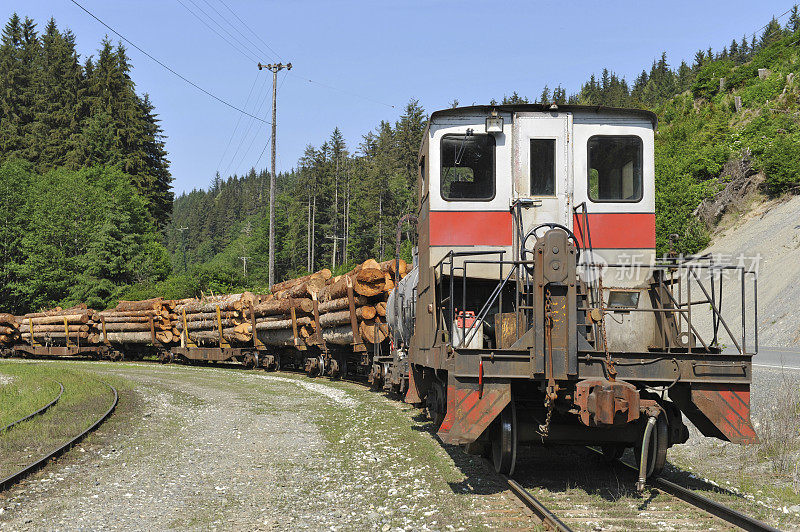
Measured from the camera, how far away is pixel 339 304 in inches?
678

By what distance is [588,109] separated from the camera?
24.6 feet

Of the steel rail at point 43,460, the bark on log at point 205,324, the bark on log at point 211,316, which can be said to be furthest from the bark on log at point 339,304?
the steel rail at point 43,460

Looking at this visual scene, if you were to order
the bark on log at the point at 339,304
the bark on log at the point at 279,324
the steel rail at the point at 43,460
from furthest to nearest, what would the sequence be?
the bark on log at the point at 279,324, the bark on log at the point at 339,304, the steel rail at the point at 43,460

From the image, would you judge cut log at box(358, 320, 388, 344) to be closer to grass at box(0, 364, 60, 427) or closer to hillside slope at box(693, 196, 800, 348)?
grass at box(0, 364, 60, 427)

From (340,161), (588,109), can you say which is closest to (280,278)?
(340,161)

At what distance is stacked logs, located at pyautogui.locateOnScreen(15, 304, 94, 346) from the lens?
29891 mm

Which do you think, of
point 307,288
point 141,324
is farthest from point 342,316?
point 141,324

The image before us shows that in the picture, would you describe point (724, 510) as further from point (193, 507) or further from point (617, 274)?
point (193, 507)

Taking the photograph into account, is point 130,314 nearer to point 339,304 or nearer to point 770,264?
point 339,304

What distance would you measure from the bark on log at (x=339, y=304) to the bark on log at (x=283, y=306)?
2.34ft

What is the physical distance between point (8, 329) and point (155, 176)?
30.8m

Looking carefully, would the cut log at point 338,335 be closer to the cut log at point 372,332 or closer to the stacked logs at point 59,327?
the cut log at point 372,332

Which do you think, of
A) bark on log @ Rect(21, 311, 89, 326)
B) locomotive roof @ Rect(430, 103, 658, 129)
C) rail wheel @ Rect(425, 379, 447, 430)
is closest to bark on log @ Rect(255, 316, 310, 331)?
rail wheel @ Rect(425, 379, 447, 430)

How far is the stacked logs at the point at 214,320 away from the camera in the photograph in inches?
920
